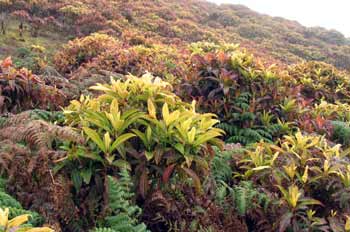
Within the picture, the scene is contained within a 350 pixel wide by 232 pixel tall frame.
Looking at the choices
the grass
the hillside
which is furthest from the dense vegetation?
the hillside

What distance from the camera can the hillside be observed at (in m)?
13.4

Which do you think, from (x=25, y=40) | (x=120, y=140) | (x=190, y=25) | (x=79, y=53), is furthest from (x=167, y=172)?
(x=190, y=25)

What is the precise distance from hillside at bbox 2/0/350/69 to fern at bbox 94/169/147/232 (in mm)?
9993

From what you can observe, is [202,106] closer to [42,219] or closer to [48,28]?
[42,219]

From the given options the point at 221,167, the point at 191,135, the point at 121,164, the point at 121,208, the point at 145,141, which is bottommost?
the point at 221,167

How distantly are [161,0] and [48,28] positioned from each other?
9.76m

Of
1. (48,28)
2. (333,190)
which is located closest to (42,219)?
(333,190)

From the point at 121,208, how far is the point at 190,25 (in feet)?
50.5

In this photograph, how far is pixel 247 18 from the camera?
24.2 m

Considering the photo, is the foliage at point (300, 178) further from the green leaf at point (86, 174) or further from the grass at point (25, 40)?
the grass at point (25, 40)

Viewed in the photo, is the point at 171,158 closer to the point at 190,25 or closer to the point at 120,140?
the point at 120,140

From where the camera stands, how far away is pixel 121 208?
117 inches

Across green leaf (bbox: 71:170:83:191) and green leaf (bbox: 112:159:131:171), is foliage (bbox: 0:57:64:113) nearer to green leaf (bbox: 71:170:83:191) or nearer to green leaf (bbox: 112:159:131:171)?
green leaf (bbox: 71:170:83:191)

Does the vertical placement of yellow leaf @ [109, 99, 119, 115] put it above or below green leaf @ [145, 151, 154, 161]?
above
